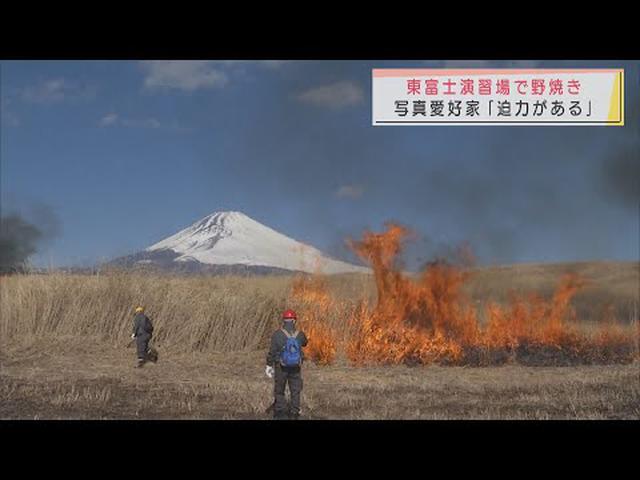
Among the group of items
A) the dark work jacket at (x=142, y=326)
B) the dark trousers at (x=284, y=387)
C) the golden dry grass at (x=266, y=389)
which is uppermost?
the dark work jacket at (x=142, y=326)

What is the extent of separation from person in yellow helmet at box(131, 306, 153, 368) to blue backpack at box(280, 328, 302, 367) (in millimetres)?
7103

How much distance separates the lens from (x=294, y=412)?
1199 centimetres

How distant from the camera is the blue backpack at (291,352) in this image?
1131 centimetres

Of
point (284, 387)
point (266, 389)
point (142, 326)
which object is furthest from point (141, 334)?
point (284, 387)

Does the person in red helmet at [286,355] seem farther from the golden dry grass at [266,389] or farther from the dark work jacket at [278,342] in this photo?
the golden dry grass at [266,389]

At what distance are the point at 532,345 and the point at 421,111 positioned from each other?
867 cm

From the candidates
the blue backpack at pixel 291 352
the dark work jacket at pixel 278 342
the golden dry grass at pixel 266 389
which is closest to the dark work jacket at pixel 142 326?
the golden dry grass at pixel 266 389

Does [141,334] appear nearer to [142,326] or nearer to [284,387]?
[142,326]

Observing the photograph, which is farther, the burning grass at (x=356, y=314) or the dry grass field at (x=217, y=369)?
the burning grass at (x=356, y=314)

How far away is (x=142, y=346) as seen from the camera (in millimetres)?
17500

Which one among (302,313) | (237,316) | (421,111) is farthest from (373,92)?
(237,316)

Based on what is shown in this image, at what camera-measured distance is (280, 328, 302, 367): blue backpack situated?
37.1 feet

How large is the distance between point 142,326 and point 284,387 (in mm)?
6896

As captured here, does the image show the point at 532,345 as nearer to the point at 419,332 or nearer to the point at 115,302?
the point at 419,332
